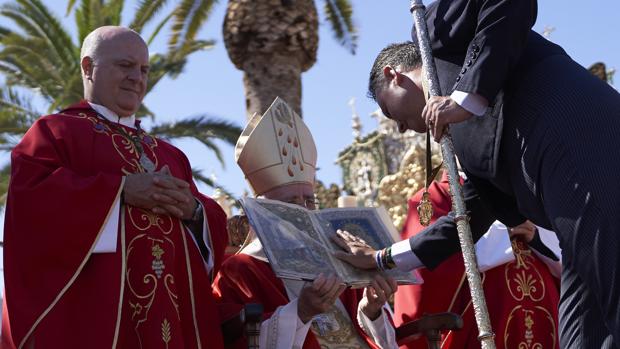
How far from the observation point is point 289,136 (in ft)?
20.9

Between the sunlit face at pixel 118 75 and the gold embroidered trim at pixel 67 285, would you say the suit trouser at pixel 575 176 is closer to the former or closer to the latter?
the gold embroidered trim at pixel 67 285

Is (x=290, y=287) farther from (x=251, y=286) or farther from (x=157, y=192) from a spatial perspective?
(x=157, y=192)

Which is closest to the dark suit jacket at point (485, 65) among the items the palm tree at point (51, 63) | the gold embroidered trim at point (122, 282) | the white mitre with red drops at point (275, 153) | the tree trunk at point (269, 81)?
the gold embroidered trim at point (122, 282)

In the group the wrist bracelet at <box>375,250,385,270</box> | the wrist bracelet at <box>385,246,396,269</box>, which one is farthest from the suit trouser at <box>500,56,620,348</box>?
the wrist bracelet at <box>375,250,385,270</box>

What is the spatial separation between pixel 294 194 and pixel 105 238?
66.3 inches

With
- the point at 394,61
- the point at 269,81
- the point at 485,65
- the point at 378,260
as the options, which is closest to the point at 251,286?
the point at 378,260

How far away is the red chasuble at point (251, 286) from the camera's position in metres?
5.50

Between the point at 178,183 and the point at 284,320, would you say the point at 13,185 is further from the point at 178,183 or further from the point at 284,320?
the point at 284,320

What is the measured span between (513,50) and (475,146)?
388mm

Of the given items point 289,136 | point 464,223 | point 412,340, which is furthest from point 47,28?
point 464,223

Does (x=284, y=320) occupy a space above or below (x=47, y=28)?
below

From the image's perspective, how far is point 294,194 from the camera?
603cm

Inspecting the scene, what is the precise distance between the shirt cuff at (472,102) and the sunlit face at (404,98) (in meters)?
0.56

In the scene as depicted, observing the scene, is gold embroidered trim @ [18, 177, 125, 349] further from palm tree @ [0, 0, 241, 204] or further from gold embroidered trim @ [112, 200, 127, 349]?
palm tree @ [0, 0, 241, 204]
